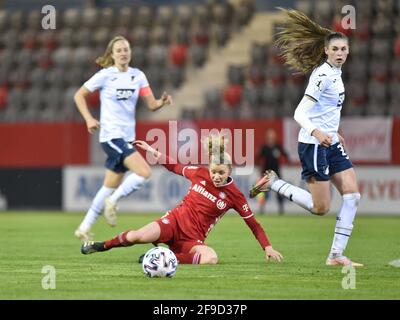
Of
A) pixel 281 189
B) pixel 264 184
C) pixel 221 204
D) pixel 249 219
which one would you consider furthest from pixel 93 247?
pixel 281 189

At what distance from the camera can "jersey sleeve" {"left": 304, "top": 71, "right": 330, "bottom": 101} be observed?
10.7 metres

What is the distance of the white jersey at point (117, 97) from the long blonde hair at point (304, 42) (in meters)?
3.40

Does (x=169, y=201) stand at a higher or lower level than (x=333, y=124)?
lower

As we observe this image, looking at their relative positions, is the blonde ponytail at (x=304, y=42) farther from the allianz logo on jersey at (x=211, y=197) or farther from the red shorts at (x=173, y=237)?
the red shorts at (x=173, y=237)

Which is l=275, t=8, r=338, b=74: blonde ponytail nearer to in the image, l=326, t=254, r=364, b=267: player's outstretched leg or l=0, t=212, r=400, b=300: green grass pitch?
l=326, t=254, r=364, b=267: player's outstretched leg

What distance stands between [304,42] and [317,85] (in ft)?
2.58

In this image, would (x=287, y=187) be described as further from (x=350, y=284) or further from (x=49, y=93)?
(x=49, y=93)

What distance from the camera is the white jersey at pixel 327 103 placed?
1083 centimetres

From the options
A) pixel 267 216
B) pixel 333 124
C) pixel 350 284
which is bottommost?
pixel 267 216

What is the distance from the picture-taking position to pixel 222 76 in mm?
28688

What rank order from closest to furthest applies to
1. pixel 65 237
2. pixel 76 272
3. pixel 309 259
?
1. pixel 76 272
2. pixel 309 259
3. pixel 65 237

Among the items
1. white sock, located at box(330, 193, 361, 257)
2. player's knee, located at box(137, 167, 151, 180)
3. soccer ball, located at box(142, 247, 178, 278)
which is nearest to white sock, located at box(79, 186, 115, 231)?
player's knee, located at box(137, 167, 151, 180)

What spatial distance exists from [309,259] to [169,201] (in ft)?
41.2

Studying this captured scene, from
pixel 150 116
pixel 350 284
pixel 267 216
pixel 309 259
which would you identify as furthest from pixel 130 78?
pixel 150 116
